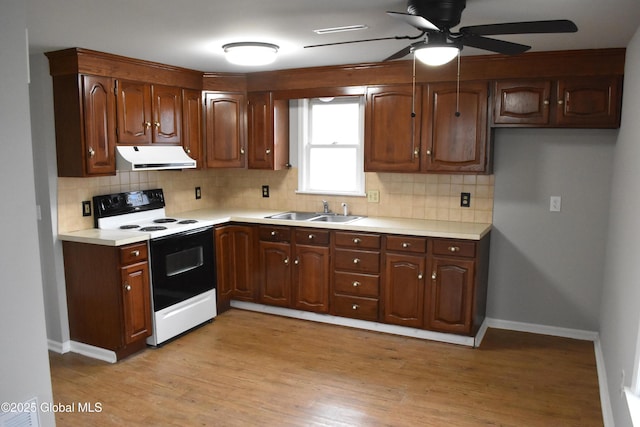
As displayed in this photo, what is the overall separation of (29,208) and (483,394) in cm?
274

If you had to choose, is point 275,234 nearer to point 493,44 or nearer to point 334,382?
point 334,382

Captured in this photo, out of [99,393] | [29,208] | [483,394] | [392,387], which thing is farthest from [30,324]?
[483,394]

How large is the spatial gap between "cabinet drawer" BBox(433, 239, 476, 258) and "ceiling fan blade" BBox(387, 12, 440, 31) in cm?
187

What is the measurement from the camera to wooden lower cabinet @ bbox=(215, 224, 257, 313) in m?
4.53

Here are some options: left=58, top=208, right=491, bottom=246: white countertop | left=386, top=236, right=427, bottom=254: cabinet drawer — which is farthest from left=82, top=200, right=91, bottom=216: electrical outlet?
left=386, top=236, right=427, bottom=254: cabinet drawer

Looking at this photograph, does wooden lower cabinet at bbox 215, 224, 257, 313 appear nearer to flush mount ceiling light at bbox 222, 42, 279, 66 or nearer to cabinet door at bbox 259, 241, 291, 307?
cabinet door at bbox 259, 241, 291, 307

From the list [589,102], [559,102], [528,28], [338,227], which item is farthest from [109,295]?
[589,102]

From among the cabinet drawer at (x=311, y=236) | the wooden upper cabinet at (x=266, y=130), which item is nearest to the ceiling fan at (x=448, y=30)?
the cabinet drawer at (x=311, y=236)

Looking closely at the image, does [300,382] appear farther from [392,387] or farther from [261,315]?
[261,315]

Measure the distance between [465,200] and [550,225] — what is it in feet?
2.27

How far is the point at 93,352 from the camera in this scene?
12.2ft

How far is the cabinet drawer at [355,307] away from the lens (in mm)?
4164

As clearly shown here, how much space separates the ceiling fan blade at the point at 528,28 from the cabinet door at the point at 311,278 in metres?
2.34

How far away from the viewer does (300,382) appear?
3.31m
